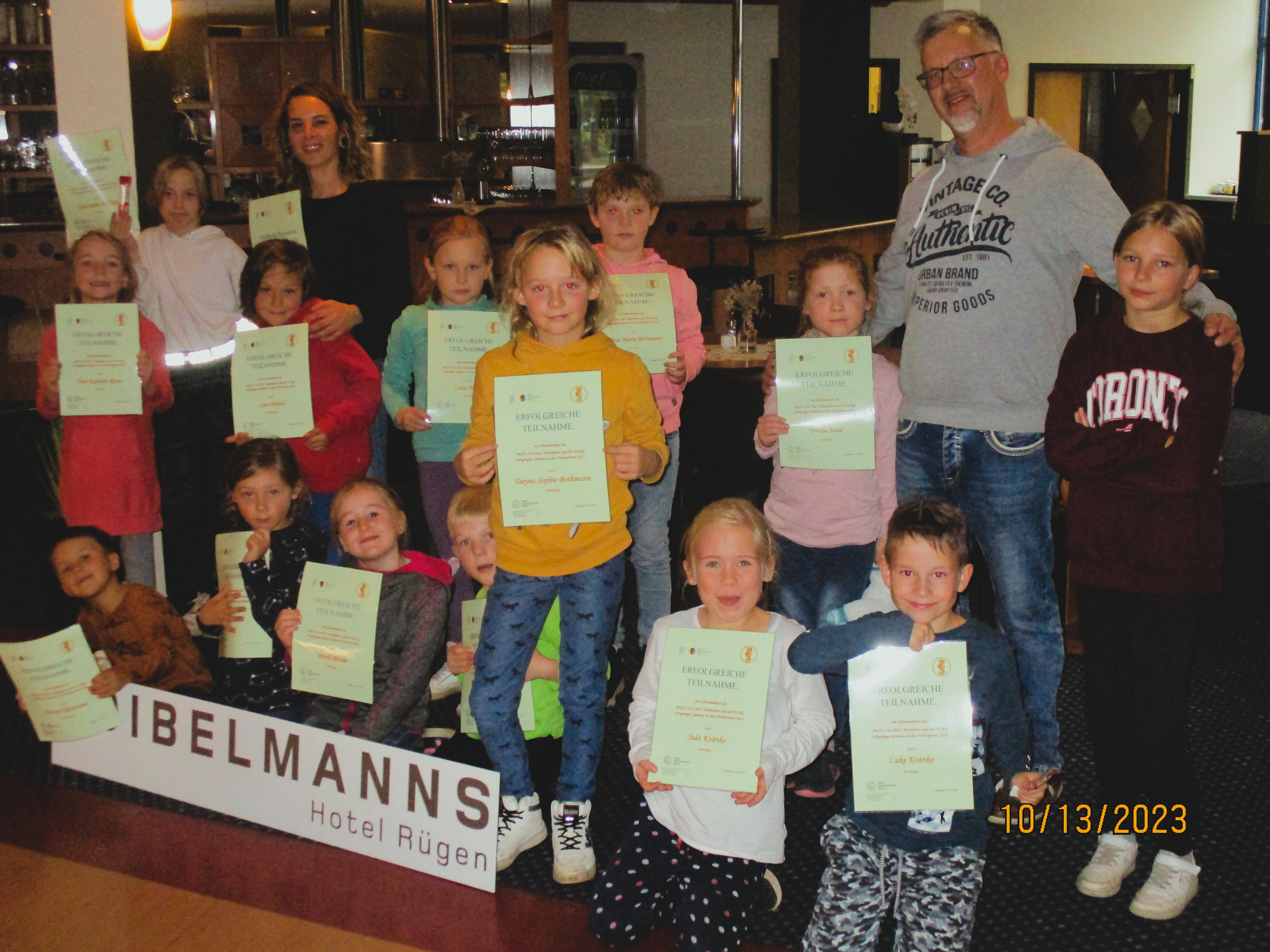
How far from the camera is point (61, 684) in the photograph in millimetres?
2555

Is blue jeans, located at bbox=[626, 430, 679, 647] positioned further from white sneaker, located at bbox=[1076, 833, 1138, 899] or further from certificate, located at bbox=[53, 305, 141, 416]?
certificate, located at bbox=[53, 305, 141, 416]

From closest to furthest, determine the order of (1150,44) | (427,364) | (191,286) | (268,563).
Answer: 1. (268,563)
2. (427,364)
3. (191,286)
4. (1150,44)

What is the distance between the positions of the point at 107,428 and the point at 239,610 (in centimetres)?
82

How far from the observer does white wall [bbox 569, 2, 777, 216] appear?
11.8 m

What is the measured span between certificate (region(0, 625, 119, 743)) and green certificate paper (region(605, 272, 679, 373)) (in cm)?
141

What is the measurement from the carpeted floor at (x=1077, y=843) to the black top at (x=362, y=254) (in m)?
1.25

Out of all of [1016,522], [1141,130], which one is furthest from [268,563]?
[1141,130]

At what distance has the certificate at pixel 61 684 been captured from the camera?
8.34 feet

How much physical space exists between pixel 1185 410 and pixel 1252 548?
220cm

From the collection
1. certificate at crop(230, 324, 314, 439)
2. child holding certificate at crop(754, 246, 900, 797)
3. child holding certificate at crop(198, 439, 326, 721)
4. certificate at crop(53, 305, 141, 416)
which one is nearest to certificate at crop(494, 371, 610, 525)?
child holding certificate at crop(754, 246, 900, 797)

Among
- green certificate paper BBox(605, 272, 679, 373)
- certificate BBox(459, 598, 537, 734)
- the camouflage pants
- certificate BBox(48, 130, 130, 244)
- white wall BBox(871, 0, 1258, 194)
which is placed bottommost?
the camouflage pants

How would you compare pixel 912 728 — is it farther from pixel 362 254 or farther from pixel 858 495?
pixel 362 254

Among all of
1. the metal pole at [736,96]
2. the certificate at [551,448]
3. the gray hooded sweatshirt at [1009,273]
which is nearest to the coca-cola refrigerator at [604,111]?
the metal pole at [736,96]

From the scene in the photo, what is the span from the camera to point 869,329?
2.55 metres
